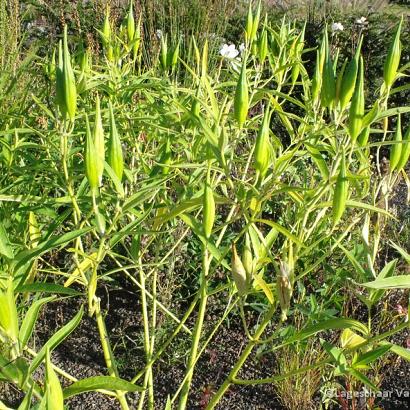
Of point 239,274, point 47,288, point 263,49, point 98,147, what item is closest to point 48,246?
point 47,288

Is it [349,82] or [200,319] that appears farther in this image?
[200,319]

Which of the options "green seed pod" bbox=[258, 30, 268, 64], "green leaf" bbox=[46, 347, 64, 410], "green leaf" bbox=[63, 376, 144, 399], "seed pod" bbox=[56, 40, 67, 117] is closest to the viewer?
"green leaf" bbox=[46, 347, 64, 410]

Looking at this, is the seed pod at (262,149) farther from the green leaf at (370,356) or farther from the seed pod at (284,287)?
the green leaf at (370,356)

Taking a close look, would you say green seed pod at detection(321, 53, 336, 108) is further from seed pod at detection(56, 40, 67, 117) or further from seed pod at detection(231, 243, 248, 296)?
seed pod at detection(56, 40, 67, 117)

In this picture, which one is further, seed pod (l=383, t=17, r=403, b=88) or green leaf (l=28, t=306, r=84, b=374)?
seed pod (l=383, t=17, r=403, b=88)

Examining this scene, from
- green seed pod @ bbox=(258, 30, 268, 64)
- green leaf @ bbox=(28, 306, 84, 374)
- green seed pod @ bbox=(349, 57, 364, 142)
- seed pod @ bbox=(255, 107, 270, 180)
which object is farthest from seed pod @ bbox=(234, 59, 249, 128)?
green seed pod @ bbox=(258, 30, 268, 64)

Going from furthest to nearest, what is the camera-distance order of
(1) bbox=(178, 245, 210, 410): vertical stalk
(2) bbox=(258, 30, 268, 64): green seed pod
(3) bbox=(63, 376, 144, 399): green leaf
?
1. (2) bbox=(258, 30, 268, 64): green seed pod
2. (1) bbox=(178, 245, 210, 410): vertical stalk
3. (3) bbox=(63, 376, 144, 399): green leaf

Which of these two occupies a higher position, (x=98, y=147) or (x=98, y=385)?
(x=98, y=147)

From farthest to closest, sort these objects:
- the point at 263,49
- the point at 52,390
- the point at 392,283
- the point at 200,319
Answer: the point at 263,49, the point at 200,319, the point at 392,283, the point at 52,390

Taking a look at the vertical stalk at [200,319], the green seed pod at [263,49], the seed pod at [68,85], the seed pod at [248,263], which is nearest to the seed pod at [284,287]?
the seed pod at [248,263]

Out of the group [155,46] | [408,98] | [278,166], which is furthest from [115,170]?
[408,98]

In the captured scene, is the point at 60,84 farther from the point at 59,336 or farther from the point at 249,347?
the point at 249,347

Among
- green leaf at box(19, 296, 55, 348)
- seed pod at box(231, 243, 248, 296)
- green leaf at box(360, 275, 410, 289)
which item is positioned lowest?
green leaf at box(19, 296, 55, 348)

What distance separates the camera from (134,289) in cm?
234
